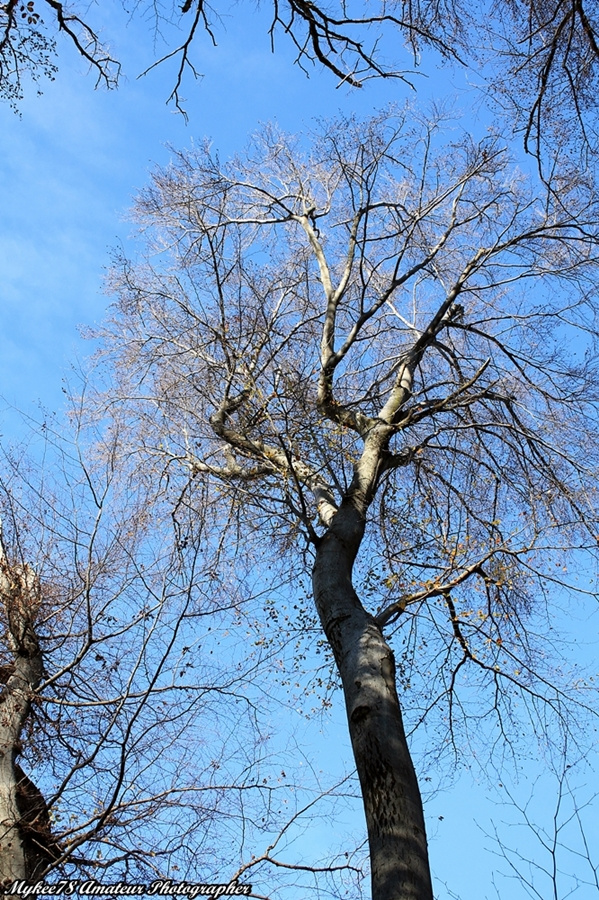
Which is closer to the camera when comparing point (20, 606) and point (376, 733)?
point (376, 733)

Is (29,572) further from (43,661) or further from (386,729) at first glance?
(386,729)

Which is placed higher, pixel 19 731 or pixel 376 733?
pixel 19 731

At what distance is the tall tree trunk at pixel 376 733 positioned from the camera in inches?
132

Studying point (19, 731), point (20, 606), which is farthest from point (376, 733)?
point (20, 606)

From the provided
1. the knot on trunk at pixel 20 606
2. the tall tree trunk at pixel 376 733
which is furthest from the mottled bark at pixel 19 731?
the tall tree trunk at pixel 376 733

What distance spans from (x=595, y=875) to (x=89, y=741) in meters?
3.73

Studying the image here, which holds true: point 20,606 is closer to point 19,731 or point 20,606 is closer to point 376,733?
point 19,731

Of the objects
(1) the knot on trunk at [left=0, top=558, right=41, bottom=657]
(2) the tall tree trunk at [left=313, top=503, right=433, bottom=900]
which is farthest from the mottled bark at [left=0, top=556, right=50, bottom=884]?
(2) the tall tree trunk at [left=313, top=503, right=433, bottom=900]

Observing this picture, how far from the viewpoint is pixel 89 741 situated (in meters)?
5.57

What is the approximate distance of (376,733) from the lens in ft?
12.8

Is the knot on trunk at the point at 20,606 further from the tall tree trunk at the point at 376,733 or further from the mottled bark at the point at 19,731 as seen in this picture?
the tall tree trunk at the point at 376,733

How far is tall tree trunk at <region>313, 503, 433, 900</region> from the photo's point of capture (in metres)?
3.36

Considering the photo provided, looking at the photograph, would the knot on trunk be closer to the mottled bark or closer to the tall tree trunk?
the mottled bark

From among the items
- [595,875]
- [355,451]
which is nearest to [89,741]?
[355,451]
